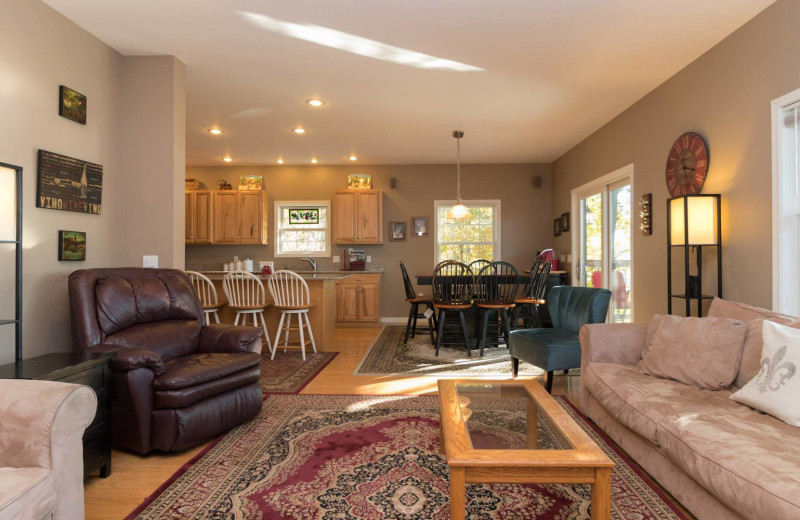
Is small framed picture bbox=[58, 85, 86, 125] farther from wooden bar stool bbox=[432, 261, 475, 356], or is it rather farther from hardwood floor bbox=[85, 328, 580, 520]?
wooden bar stool bbox=[432, 261, 475, 356]

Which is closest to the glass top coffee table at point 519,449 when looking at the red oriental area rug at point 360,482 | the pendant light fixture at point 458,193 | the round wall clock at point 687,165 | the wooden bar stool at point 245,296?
the red oriental area rug at point 360,482

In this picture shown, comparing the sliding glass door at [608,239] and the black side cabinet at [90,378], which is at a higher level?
the sliding glass door at [608,239]

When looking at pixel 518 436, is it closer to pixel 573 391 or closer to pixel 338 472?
pixel 338 472

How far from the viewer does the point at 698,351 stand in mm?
2336

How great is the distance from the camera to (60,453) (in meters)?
1.46

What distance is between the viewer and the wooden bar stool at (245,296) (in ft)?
15.6

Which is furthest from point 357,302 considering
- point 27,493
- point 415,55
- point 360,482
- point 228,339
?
point 27,493

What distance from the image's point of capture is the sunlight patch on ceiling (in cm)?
307

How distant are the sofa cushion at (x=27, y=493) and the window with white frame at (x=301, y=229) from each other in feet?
20.7

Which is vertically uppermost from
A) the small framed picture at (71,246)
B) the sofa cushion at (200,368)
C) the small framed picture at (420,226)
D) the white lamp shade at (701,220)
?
the small framed picture at (420,226)

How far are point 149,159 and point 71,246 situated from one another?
910 mm

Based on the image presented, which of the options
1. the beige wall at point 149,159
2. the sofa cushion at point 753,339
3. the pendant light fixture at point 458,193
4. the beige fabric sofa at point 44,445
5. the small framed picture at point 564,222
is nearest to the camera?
the beige fabric sofa at point 44,445

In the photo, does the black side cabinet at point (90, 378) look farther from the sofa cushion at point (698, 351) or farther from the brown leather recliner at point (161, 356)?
the sofa cushion at point (698, 351)

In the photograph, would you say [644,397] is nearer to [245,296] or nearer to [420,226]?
[245,296]
